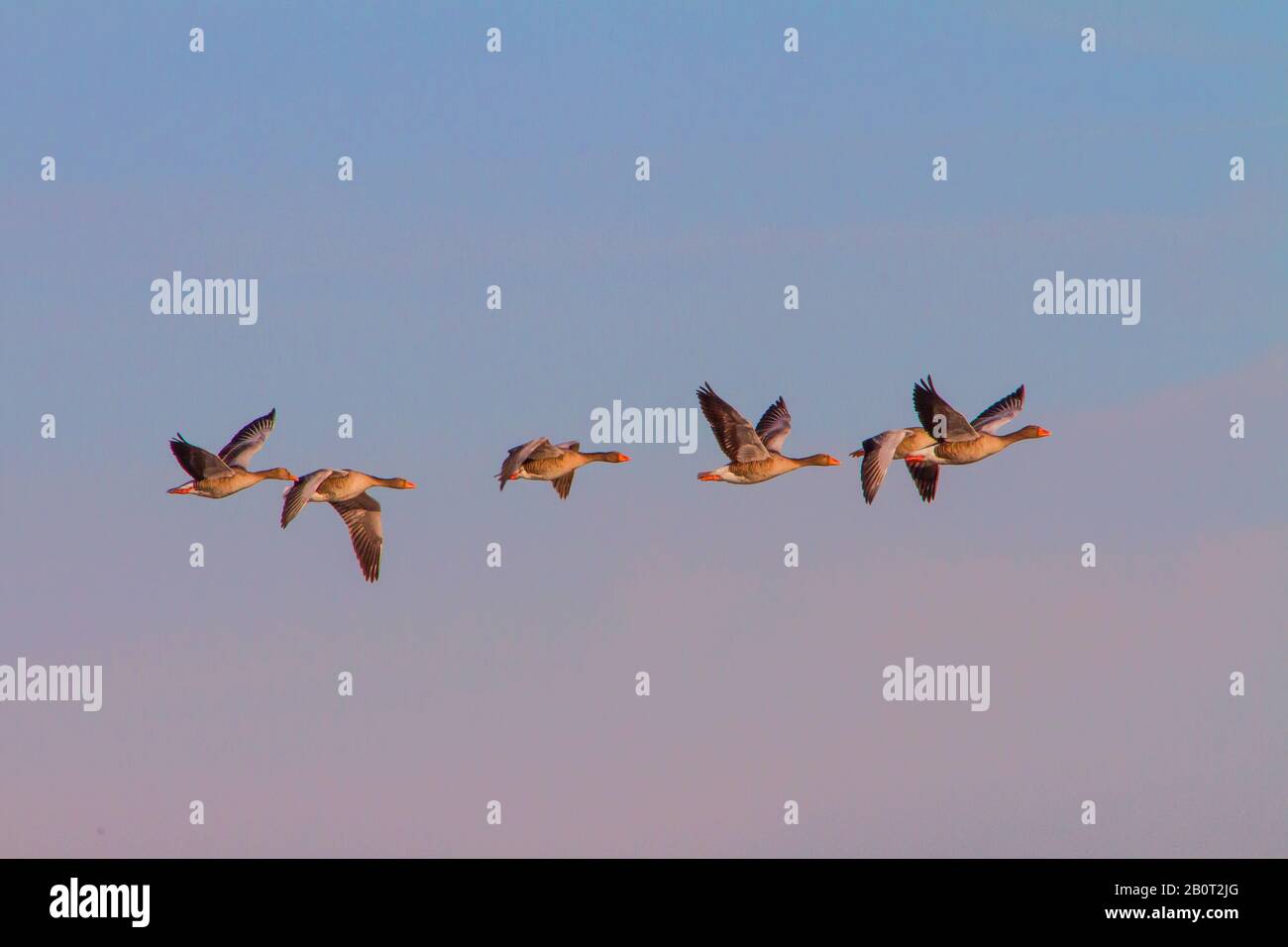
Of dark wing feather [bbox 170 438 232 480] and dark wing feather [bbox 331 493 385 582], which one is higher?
dark wing feather [bbox 170 438 232 480]

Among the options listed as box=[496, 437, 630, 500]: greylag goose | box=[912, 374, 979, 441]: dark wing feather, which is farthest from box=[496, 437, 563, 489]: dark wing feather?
box=[912, 374, 979, 441]: dark wing feather

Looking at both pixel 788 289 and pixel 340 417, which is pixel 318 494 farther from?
pixel 788 289

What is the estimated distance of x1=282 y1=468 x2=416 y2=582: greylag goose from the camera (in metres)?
40.4

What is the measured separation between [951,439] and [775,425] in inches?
109

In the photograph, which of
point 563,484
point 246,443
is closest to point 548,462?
point 563,484

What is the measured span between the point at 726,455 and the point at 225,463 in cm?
785

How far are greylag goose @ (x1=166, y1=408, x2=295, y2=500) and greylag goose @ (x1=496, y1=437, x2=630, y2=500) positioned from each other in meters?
4.54

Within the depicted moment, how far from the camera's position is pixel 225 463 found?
4078cm

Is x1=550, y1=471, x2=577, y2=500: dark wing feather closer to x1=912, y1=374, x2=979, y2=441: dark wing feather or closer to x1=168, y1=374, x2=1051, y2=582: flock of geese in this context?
x1=168, y1=374, x2=1051, y2=582: flock of geese

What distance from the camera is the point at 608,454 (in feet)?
139

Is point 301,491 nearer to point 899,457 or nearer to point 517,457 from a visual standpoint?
point 517,457

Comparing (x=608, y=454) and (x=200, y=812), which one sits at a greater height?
(x=608, y=454)

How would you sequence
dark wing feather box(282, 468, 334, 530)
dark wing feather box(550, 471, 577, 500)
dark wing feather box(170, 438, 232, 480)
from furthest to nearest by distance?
dark wing feather box(550, 471, 577, 500) < dark wing feather box(170, 438, 232, 480) < dark wing feather box(282, 468, 334, 530)
